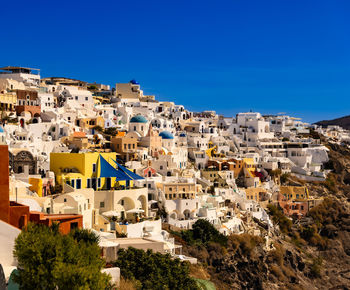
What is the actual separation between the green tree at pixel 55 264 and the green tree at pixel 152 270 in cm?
798

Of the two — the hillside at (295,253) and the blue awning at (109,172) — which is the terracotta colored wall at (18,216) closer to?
the hillside at (295,253)

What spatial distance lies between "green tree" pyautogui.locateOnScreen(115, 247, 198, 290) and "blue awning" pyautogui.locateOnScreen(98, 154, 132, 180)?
13534mm

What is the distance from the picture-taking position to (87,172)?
125ft

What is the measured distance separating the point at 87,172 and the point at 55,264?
23.9 metres

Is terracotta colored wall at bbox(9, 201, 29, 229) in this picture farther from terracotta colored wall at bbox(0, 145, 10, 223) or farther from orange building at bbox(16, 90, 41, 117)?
orange building at bbox(16, 90, 41, 117)

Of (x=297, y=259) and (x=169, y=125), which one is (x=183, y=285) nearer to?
(x=297, y=259)

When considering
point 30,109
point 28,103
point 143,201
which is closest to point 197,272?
point 143,201

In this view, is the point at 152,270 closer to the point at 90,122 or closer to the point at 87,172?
the point at 87,172

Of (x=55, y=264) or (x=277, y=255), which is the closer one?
A: (x=55, y=264)

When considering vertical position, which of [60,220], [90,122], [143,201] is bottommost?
[143,201]

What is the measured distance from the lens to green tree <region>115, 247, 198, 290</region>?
23.7 meters

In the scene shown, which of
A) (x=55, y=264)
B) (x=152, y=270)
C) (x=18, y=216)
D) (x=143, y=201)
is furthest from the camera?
Answer: (x=143, y=201)

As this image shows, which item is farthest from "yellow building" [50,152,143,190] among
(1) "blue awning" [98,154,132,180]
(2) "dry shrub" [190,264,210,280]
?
(2) "dry shrub" [190,264,210,280]

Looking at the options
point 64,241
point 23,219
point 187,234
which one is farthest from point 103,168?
point 64,241
